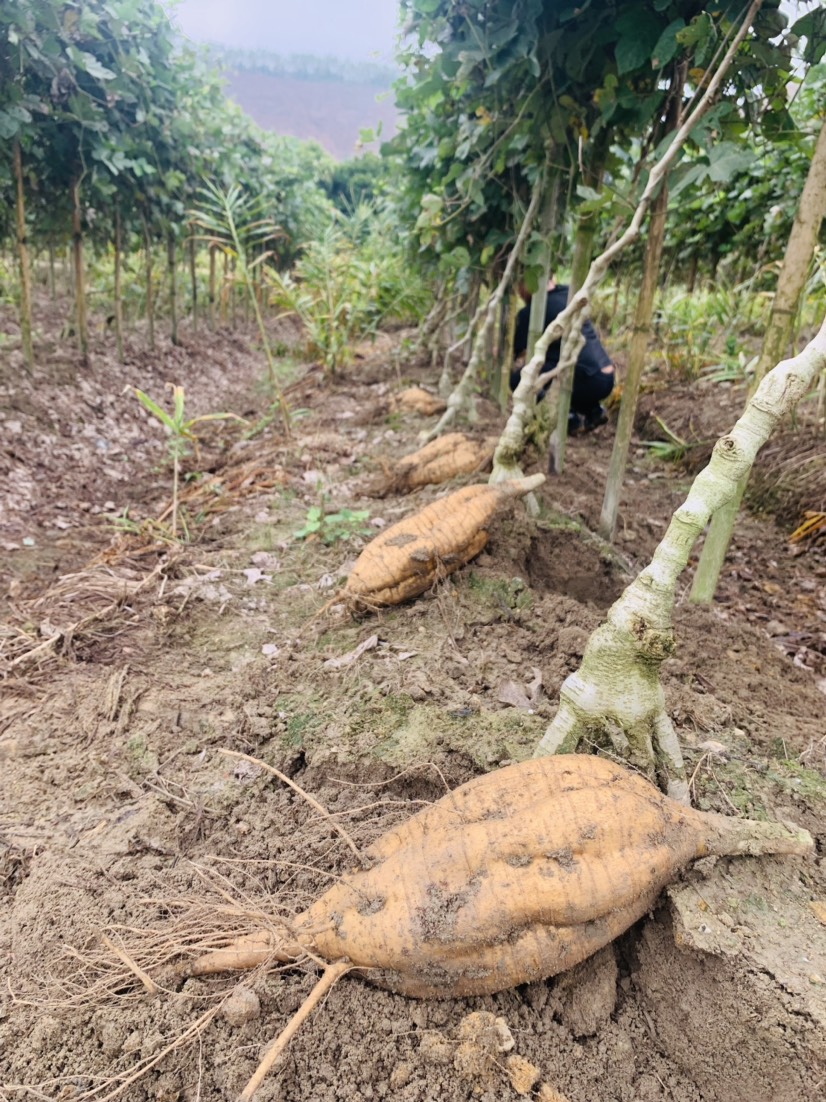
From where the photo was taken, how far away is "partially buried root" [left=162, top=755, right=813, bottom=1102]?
1106 millimetres

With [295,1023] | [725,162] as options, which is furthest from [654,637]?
[725,162]

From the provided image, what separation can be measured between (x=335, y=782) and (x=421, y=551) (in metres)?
0.97

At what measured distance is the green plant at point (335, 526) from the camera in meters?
2.97

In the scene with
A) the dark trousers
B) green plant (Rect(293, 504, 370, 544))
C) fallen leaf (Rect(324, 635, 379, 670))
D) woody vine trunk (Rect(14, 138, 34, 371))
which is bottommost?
fallen leaf (Rect(324, 635, 379, 670))

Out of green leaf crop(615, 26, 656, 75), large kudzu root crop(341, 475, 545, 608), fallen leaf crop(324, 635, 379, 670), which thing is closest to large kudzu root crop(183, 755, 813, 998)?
fallen leaf crop(324, 635, 379, 670)

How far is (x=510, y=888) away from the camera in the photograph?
1.11 m

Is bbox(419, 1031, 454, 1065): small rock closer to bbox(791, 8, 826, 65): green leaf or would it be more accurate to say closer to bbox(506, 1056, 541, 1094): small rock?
bbox(506, 1056, 541, 1094): small rock

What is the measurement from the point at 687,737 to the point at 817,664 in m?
1.22

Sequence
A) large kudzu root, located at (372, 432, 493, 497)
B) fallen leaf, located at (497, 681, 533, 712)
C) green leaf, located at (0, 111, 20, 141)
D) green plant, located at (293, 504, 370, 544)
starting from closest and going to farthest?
fallen leaf, located at (497, 681, 533, 712), green plant, located at (293, 504, 370, 544), large kudzu root, located at (372, 432, 493, 497), green leaf, located at (0, 111, 20, 141)

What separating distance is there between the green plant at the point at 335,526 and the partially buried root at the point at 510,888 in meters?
1.88

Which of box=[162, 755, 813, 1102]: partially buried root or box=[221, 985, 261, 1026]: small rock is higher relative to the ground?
box=[162, 755, 813, 1102]: partially buried root

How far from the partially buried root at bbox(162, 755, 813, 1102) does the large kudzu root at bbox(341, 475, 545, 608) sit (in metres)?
1.15

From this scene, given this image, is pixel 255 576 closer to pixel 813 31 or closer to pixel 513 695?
pixel 513 695

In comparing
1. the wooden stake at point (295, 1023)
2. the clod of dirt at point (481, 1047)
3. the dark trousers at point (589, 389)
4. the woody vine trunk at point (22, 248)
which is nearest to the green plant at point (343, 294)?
the woody vine trunk at point (22, 248)
